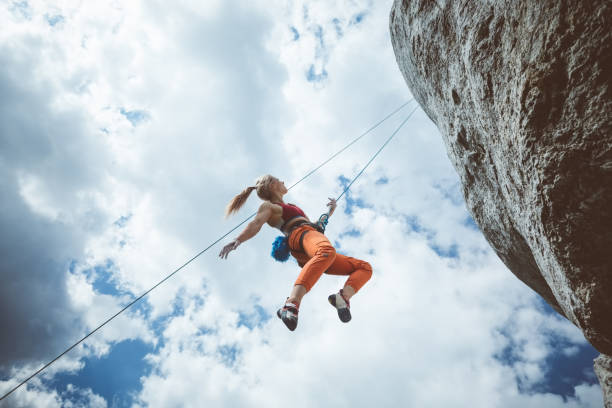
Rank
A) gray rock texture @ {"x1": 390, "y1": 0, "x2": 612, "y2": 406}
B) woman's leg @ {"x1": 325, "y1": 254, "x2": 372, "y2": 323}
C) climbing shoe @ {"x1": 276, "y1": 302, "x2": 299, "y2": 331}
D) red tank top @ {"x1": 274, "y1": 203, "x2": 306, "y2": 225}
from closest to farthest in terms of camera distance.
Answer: gray rock texture @ {"x1": 390, "y1": 0, "x2": 612, "y2": 406} → climbing shoe @ {"x1": 276, "y1": 302, "x2": 299, "y2": 331} → woman's leg @ {"x1": 325, "y1": 254, "x2": 372, "y2": 323} → red tank top @ {"x1": 274, "y1": 203, "x2": 306, "y2": 225}

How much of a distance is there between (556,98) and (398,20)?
3.15m

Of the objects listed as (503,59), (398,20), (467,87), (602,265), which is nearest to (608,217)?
→ (602,265)

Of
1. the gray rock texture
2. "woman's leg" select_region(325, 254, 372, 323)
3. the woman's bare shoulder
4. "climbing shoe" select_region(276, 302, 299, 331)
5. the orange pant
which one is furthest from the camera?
the woman's bare shoulder

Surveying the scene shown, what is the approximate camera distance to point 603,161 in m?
2.11

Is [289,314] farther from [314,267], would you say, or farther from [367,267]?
[367,267]

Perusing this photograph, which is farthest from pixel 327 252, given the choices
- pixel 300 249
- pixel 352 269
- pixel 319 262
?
pixel 352 269

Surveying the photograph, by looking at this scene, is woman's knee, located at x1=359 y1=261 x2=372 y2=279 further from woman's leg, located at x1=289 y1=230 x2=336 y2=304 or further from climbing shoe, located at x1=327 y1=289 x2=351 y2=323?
woman's leg, located at x1=289 y1=230 x2=336 y2=304

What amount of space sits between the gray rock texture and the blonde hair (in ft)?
9.32

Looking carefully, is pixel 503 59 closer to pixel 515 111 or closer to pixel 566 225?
pixel 515 111

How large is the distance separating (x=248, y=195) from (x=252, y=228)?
4.18 ft

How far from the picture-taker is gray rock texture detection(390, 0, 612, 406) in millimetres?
2055

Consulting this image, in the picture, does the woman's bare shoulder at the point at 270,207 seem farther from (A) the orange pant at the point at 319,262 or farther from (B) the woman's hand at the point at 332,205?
(B) the woman's hand at the point at 332,205

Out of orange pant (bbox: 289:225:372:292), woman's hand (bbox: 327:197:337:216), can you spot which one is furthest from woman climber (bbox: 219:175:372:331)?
woman's hand (bbox: 327:197:337:216)

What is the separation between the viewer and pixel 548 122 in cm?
232
